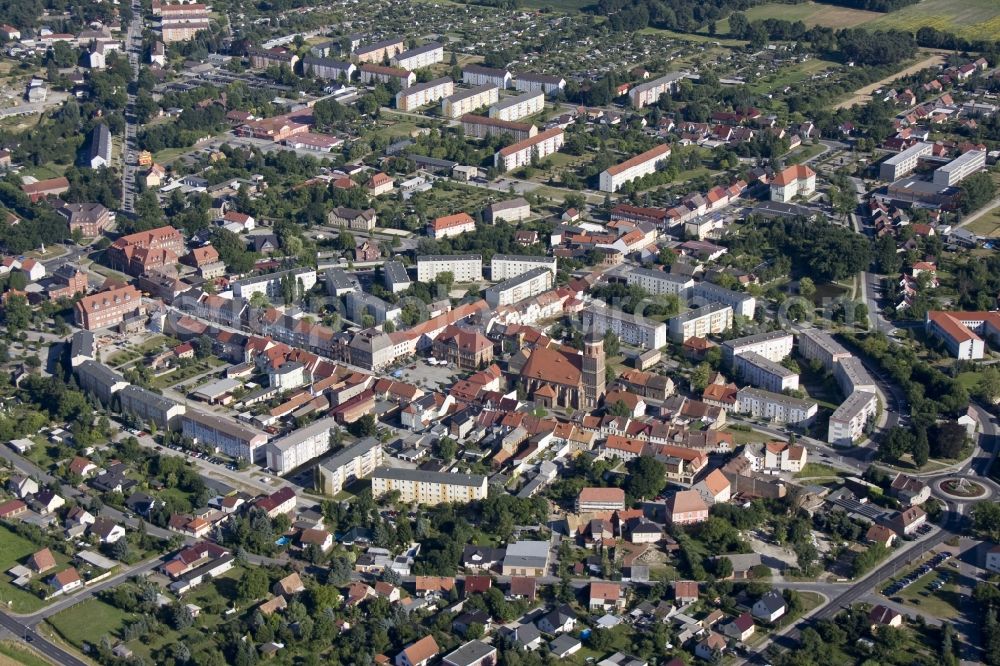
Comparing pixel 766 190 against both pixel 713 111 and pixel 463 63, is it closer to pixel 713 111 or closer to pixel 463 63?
pixel 713 111

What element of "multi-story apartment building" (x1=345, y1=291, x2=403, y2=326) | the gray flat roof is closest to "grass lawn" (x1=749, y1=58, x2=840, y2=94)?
"multi-story apartment building" (x1=345, y1=291, x2=403, y2=326)

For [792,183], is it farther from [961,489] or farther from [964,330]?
[961,489]

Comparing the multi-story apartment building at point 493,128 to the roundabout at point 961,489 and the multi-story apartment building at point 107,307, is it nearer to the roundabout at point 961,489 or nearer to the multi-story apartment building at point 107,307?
the multi-story apartment building at point 107,307

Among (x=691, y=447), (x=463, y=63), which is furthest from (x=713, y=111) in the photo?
(x=691, y=447)

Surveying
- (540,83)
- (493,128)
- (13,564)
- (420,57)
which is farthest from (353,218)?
(420,57)

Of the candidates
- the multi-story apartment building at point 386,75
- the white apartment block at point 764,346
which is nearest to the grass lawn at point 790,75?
the multi-story apartment building at point 386,75
